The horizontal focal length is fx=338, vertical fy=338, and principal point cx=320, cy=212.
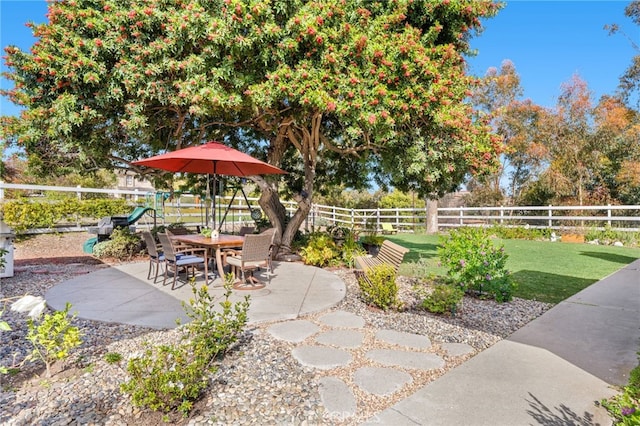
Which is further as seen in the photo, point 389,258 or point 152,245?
point 152,245

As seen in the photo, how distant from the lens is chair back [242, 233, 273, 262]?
4.96m

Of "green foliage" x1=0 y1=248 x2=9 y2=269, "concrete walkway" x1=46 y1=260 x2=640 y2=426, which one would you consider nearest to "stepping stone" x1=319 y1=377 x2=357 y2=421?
"concrete walkway" x1=46 y1=260 x2=640 y2=426

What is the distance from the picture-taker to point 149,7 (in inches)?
226

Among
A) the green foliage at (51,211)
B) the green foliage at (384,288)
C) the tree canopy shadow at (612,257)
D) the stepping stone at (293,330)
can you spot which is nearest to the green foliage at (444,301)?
the green foliage at (384,288)

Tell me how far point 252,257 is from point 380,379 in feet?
9.82

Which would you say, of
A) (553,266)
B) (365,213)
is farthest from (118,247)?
(365,213)

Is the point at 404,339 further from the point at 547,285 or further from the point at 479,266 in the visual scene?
the point at 547,285

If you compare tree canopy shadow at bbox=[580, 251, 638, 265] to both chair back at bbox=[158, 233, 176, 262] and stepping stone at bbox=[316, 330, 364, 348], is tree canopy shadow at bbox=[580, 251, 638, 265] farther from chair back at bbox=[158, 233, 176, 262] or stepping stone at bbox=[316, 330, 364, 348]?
chair back at bbox=[158, 233, 176, 262]

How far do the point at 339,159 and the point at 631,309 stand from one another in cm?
731

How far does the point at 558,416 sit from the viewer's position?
2.08 meters

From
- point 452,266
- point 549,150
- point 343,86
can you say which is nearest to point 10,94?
point 343,86

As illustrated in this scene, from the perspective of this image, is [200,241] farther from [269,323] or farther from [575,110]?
[575,110]

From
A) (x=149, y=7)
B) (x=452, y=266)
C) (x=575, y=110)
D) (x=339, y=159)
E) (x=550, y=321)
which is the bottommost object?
(x=550, y=321)

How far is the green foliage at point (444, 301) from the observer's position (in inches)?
162
